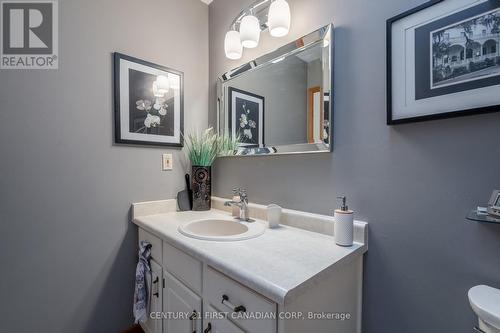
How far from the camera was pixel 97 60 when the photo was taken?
128 centimetres

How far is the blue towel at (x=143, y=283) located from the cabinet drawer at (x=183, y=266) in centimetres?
21

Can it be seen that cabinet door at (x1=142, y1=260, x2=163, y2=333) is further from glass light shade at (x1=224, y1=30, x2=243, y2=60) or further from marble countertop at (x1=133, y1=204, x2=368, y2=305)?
glass light shade at (x1=224, y1=30, x2=243, y2=60)

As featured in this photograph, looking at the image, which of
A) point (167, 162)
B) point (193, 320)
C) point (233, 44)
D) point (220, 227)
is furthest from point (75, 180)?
point (233, 44)

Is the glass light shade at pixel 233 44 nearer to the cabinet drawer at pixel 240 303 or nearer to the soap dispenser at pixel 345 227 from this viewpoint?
the soap dispenser at pixel 345 227

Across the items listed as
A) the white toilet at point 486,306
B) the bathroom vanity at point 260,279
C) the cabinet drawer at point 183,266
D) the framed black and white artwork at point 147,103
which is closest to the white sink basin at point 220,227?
the bathroom vanity at point 260,279

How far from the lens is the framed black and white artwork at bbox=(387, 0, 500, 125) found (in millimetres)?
693

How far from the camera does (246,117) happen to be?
148 cm

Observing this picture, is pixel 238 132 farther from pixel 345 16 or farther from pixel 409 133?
pixel 409 133

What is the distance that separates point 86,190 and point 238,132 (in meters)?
0.95

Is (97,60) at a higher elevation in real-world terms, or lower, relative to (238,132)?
higher

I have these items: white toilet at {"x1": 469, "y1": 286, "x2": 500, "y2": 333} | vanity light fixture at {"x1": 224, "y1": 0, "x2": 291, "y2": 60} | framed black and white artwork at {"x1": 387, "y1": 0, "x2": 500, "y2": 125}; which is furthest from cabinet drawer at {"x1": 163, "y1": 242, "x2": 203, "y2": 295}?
vanity light fixture at {"x1": 224, "y1": 0, "x2": 291, "y2": 60}

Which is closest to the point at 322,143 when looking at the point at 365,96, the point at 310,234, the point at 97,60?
the point at 365,96

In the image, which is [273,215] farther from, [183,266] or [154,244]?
[154,244]

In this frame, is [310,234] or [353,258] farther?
[310,234]
